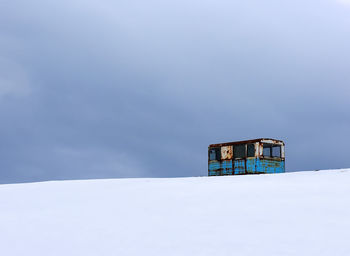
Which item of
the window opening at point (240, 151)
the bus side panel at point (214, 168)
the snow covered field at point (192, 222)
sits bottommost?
the snow covered field at point (192, 222)

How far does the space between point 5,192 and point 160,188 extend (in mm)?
5636

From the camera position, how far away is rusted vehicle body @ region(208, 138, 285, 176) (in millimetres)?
22766

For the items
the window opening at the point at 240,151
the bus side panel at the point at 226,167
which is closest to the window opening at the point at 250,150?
the window opening at the point at 240,151

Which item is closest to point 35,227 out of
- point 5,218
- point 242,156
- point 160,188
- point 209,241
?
point 5,218

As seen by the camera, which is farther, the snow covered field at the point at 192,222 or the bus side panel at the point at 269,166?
the bus side panel at the point at 269,166

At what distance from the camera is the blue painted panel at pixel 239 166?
23.3m

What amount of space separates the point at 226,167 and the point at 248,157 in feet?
5.49

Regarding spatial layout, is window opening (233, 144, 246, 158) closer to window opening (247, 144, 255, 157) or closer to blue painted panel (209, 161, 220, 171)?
window opening (247, 144, 255, 157)

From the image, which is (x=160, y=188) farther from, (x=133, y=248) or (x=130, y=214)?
(x=133, y=248)

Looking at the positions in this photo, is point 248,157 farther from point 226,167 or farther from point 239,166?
point 226,167

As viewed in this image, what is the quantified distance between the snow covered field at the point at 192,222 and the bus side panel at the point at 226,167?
13.0m

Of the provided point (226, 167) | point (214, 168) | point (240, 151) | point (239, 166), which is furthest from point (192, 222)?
point (214, 168)

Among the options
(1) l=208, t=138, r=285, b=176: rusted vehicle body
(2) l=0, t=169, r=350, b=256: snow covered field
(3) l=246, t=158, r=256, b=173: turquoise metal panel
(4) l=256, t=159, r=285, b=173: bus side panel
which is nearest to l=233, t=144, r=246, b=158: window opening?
(1) l=208, t=138, r=285, b=176: rusted vehicle body

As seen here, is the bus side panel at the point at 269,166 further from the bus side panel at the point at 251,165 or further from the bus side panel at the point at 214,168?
the bus side panel at the point at 214,168
